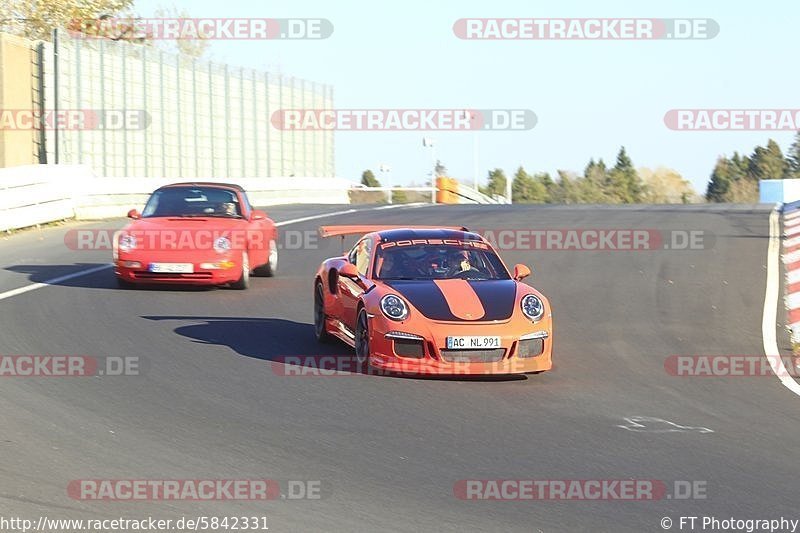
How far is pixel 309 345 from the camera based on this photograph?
1239cm

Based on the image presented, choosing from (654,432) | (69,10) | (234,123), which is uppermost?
(69,10)

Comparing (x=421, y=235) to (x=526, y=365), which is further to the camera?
(x=421, y=235)

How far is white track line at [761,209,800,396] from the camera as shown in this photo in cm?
1113

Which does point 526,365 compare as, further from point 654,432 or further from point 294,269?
point 294,269

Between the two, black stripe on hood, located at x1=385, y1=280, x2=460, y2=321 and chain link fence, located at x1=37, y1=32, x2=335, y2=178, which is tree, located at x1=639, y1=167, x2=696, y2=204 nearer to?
chain link fence, located at x1=37, y1=32, x2=335, y2=178

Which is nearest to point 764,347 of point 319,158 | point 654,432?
point 654,432

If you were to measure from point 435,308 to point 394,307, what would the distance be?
1.17 feet

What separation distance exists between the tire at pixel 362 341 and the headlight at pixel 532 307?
140 centimetres

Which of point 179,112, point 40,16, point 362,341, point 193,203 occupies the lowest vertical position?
point 362,341

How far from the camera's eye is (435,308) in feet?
34.8

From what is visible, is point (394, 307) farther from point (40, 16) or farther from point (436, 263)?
point (40, 16)

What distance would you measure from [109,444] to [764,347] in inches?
291

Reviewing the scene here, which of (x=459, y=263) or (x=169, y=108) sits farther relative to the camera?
(x=169, y=108)

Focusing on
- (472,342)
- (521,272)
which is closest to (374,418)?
(472,342)
